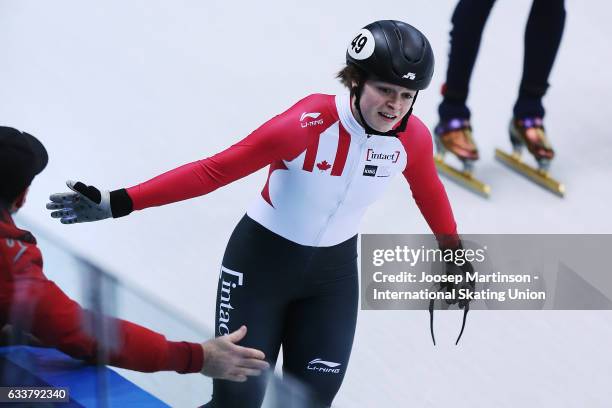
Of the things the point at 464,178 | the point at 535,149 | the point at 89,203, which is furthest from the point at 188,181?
the point at 535,149

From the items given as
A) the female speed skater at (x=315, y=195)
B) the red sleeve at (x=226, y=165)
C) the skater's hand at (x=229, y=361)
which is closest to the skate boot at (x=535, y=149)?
the female speed skater at (x=315, y=195)

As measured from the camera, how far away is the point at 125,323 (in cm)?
250

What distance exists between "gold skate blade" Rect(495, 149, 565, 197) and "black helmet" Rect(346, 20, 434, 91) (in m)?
2.87

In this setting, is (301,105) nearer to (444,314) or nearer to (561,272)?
(444,314)

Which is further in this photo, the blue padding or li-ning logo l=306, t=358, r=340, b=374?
li-ning logo l=306, t=358, r=340, b=374

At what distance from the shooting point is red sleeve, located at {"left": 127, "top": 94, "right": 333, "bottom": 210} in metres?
3.08

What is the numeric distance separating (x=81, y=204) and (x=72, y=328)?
0.68 m

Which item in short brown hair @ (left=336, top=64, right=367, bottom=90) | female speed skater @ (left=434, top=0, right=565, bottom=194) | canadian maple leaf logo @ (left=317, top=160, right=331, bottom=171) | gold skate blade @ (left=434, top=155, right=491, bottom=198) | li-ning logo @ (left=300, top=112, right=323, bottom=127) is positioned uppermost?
female speed skater @ (left=434, top=0, right=565, bottom=194)

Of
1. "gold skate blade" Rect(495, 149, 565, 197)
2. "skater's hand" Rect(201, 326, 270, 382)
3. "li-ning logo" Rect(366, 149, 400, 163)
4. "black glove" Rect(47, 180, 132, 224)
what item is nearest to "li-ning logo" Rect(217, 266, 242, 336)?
"black glove" Rect(47, 180, 132, 224)

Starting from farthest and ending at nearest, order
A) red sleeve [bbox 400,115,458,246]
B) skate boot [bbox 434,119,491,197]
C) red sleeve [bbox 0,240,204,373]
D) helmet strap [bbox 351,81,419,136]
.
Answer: skate boot [bbox 434,119,491,197] → red sleeve [bbox 400,115,458,246] → helmet strap [bbox 351,81,419,136] → red sleeve [bbox 0,240,204,373]

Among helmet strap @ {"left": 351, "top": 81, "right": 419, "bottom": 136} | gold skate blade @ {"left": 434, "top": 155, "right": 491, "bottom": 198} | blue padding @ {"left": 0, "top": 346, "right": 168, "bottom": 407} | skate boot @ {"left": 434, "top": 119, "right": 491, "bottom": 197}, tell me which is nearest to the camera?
blue padding @ {"left": 0, "top": 346, "right": 168, "bottom": 407}

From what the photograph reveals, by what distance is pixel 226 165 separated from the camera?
10.2 feet

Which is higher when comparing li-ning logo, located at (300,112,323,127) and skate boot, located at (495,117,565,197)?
skate boot, located at (495,117,565,197)

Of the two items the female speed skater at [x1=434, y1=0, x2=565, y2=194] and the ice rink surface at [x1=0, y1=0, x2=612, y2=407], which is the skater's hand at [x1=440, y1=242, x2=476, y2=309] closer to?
the ice rink surface at [x1=0, y1=0, x2=612, y2=407]
